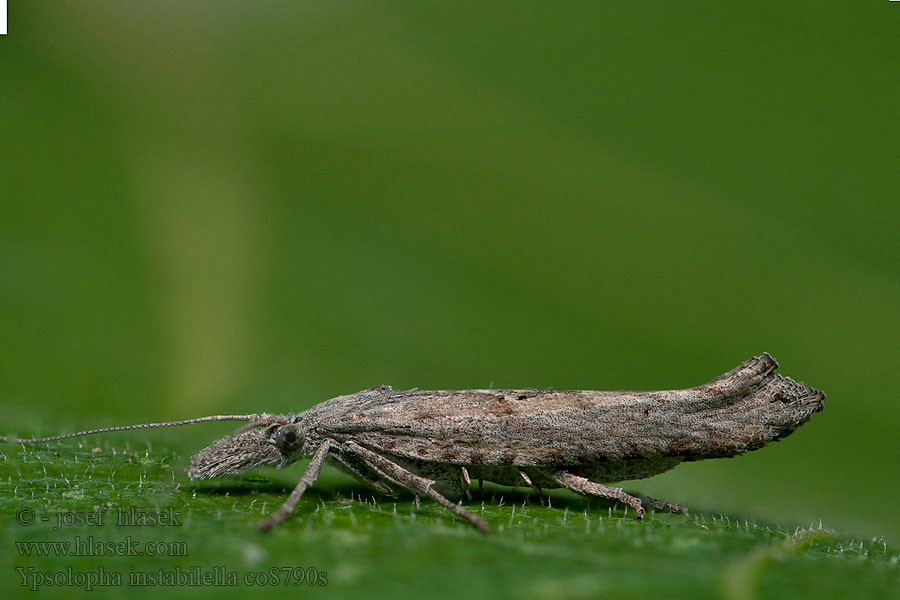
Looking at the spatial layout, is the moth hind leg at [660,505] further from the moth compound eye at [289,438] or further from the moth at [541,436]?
the moth compound eye at [289,438]

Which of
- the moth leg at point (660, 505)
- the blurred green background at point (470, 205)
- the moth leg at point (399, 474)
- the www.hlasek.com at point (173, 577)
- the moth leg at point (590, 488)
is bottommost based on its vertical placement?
the moth leg at point (660, 505)

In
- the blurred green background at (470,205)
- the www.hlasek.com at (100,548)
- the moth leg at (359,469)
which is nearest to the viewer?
the www.hlasek.com at (100,548)

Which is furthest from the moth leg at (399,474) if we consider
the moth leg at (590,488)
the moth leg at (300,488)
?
the moth leg at (590,488)

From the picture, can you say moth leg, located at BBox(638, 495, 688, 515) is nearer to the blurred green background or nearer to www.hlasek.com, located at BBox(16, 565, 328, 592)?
www.hlasek.com, located at BBox(16, 565, 328, 592)

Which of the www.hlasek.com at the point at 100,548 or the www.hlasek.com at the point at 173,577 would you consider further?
the www.hlasek.com at the point at 100,548

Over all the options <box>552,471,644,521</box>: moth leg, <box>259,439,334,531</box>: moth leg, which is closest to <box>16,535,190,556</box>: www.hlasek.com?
<box>259,439,334,531</box>: moth leg

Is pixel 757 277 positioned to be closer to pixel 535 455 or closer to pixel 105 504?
pixel 535 455
